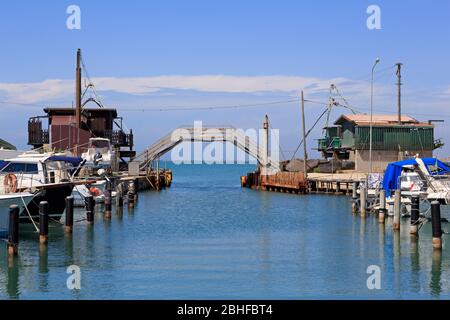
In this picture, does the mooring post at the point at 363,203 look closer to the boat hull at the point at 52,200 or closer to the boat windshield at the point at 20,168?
the boat hull at the point at 52,200

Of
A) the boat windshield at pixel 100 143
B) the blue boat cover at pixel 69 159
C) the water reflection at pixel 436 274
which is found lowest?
the water reflection at pixel 436 274

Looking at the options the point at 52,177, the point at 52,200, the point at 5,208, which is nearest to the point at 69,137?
the point at 52,177

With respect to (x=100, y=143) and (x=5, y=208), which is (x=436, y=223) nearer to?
(x=5, y=208)

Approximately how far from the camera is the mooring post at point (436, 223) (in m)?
31.7

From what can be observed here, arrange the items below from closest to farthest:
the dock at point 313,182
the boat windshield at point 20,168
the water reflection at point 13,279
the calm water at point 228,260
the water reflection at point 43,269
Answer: the water reflection at point 13,279 → the calm water at point 228,260 → the water reflection at point 43,269 → the boat windshield at point 20,168 → the dock at point 313,182

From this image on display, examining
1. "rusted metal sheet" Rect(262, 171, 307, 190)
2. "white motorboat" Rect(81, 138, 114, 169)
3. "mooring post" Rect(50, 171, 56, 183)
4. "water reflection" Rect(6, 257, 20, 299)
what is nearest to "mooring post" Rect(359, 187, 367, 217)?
"mooring post" Rect(50, 171, 56, 183)

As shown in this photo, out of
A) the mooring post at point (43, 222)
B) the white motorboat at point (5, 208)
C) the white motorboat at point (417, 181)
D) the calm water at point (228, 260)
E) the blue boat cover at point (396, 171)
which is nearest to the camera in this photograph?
the calm water at point (228, 260)

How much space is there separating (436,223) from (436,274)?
14.4 feet

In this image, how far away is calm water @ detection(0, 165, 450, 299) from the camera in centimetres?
2517

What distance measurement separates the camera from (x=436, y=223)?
32.0 meters

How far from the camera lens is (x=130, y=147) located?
8444 centimetres

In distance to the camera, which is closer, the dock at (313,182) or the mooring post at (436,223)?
the mooring post at (436,223)

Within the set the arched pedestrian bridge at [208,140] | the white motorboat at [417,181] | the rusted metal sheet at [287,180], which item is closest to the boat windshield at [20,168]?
the white motorboat at [417,181]

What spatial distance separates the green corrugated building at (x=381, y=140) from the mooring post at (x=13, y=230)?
5572 cm
